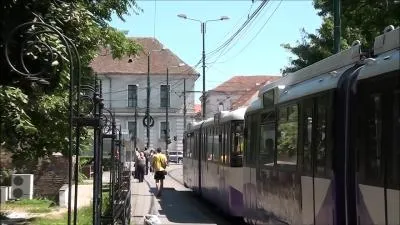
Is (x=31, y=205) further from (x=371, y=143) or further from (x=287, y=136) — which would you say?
(x=371, y=143)

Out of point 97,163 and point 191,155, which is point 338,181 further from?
point 191,155

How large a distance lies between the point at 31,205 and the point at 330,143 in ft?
43.1

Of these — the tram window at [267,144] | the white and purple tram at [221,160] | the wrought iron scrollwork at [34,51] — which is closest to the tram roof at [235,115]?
the white and purple tram at [221,160]

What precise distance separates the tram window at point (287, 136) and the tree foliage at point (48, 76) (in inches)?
123

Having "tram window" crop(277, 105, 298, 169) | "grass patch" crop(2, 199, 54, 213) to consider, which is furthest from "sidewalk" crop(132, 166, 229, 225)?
"tram window" crop(277, 105, 298, 169)

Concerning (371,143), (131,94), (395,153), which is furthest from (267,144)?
(131,94)

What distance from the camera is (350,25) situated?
20.9 m

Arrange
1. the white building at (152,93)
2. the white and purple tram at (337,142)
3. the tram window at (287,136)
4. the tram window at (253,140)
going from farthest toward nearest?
the white building at (152,93)
the tram window at (253,140)
the tram window at (287,136)
the white and purple tram at (337,142)

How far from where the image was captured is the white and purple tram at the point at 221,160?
15727 mm

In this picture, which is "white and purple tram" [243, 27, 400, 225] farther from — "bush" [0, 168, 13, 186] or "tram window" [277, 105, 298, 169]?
"bush" [0, 168, 13, 186]

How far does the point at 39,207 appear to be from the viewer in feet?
60.3

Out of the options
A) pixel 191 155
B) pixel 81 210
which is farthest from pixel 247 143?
pixel 191 155

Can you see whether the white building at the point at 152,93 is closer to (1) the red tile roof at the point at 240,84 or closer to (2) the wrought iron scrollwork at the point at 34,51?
(1) the red tile roof at the point at 240,84

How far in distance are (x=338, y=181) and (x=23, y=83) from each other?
3477 mm
